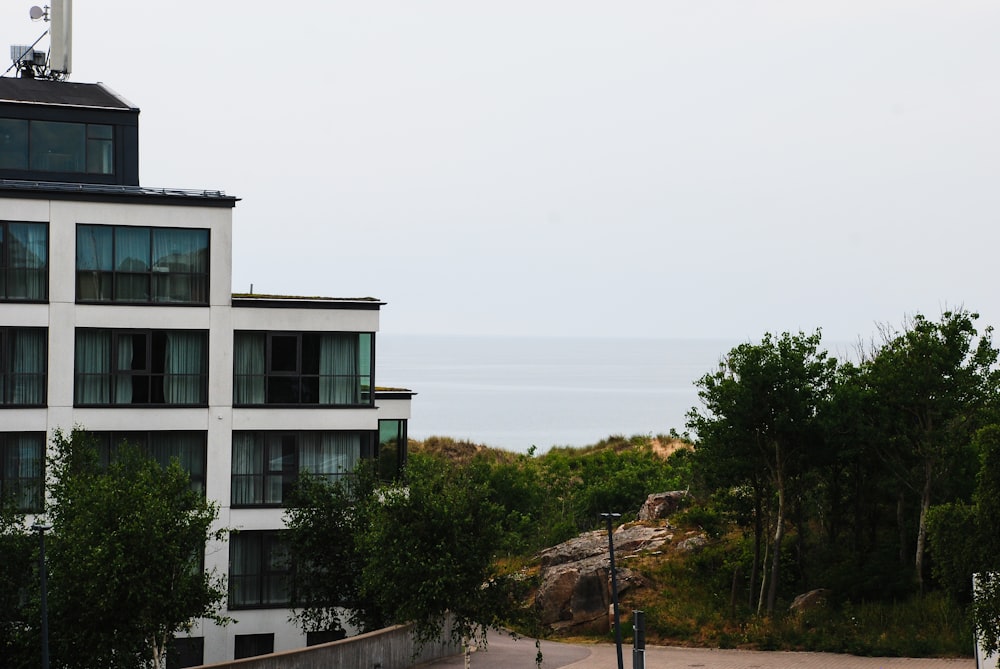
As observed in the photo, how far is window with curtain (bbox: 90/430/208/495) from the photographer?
34750mm

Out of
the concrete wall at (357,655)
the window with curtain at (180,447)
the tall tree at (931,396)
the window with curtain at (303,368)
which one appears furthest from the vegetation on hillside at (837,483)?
the window with curtain at (180,447)

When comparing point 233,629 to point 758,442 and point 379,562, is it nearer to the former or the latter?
point 379,562

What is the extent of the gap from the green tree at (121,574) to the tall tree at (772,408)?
55.6ft

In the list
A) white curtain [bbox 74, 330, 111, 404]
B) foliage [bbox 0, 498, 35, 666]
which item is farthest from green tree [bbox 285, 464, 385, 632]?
foliage [bbox 0, 498, 35, 666]

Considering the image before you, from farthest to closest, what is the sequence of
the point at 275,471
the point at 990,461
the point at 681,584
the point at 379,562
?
the point at 681,584 < the point at 275,471 < the point at 379,562 < the point at 990,461

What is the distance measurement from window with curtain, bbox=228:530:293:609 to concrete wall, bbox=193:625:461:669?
142 inches

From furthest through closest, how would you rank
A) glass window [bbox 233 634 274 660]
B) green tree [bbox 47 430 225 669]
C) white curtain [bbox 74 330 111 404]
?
glass window [bbox 233 634 274 660] → white curtain [bbox 74 330 111 404] → green tree [bbox 47 430 225 669]

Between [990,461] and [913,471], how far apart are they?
1147cm

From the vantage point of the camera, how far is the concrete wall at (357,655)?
30.3 metres

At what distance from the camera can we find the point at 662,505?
49.8 metres

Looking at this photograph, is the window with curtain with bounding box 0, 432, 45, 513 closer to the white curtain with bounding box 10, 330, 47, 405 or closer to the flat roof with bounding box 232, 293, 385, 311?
the white curtain with bounding box 10, 330, 47, 405

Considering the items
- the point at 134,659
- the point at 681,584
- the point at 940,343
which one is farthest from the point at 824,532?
the point at 134,659

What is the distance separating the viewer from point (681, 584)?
41.6 meters

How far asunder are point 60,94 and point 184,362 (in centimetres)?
1051
